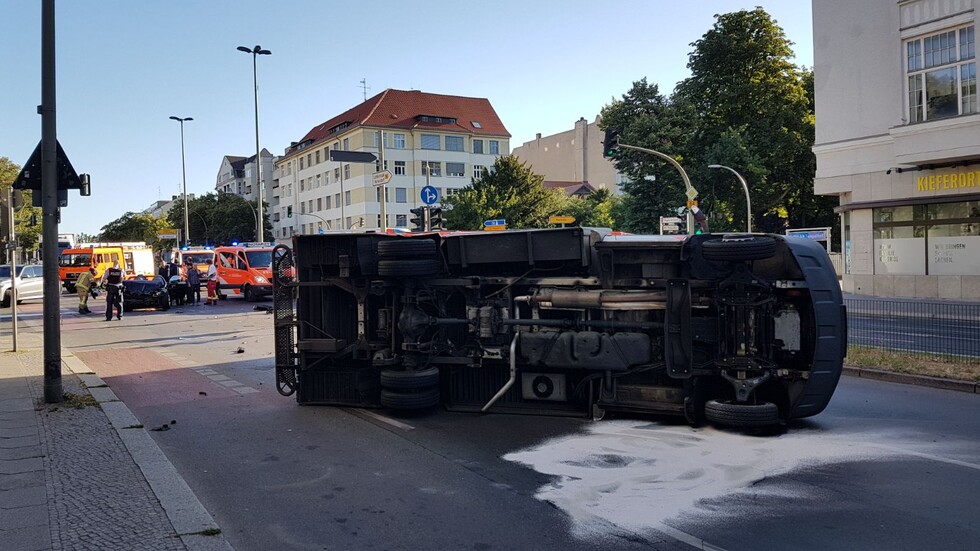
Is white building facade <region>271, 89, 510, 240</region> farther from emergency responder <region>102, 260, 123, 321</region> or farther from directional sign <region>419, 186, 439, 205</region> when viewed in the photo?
directional sign <region>419, 186, 439, 205</region>

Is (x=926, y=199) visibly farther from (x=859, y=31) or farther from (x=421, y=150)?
(x=421, y=150)

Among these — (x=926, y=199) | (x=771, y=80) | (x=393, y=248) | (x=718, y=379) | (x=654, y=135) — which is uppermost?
(x=771, y=80)

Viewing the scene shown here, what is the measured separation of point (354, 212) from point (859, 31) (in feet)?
182

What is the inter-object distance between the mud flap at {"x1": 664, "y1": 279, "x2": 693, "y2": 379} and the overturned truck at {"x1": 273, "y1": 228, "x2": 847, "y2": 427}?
0.04 feet

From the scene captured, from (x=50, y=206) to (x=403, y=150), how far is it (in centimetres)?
6904

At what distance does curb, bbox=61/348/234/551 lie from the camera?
446cm

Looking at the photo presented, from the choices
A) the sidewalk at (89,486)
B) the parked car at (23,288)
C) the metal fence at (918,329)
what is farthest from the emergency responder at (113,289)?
the metal fence at (918,329)

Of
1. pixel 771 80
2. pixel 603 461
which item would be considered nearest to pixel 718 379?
pixel 603 461

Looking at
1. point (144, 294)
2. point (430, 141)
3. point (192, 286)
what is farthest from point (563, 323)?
point (430, 141)

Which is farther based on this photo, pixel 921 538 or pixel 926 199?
pixel 926 199

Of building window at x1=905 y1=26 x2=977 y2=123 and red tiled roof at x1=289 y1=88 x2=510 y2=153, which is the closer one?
building window at x1=905 y1=26 x2=977 y2=123

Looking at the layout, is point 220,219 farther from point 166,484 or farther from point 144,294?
point 166,484

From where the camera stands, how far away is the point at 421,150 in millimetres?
77000

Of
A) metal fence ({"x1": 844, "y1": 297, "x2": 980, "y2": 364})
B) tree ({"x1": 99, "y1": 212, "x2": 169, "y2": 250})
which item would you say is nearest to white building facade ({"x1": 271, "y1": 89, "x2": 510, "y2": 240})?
tree ({"x1": 99, "y1": 212, "x2": 169, "y2": 250})
